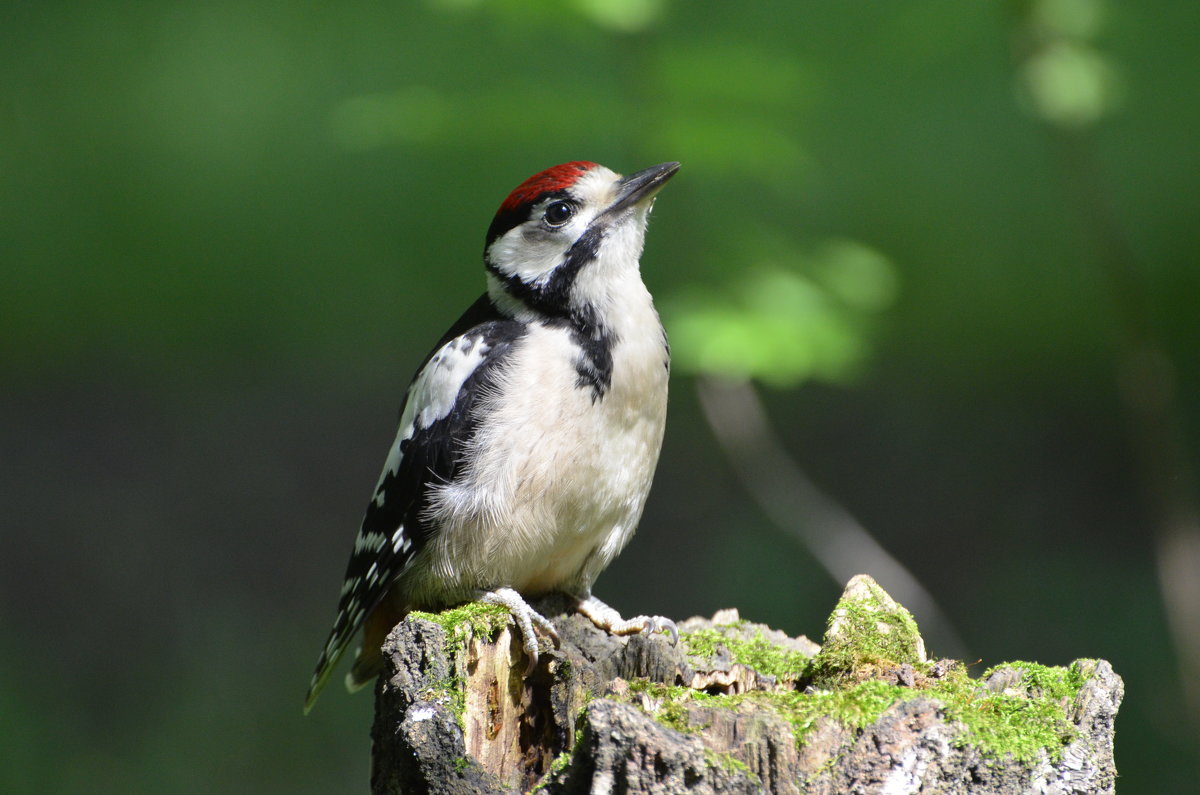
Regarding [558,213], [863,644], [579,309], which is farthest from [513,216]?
[863,644]

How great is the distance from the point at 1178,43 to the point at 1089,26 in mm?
3213

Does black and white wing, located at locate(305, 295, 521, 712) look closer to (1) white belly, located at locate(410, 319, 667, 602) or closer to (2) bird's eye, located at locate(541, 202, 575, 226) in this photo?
(1) white belly, located at locate(410, 319, 667, 602)

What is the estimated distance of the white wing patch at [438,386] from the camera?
319 cm

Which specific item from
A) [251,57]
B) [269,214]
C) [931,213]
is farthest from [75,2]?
[931,213]

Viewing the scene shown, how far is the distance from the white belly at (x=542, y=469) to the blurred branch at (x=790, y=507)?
3.73ft

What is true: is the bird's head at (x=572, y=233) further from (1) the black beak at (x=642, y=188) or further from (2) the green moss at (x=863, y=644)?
(2) the green moss at (x=863, y=644)

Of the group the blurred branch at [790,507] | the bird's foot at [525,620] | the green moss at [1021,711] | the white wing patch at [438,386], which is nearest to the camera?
the green moss at [1021,711]

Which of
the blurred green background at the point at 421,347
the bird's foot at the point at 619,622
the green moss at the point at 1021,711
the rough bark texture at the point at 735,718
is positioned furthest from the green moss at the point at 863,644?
the blurred green background at the point at 421,347

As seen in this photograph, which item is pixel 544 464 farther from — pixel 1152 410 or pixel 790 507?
pixel 1152 410

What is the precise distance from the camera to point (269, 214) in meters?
8.19

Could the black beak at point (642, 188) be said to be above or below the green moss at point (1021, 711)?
above

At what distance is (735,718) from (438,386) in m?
1.47

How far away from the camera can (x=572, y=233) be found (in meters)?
3.26

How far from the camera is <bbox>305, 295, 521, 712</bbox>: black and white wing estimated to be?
3.15 m
